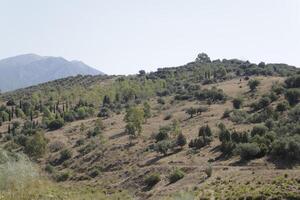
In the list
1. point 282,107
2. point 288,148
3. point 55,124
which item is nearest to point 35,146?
point 55,124

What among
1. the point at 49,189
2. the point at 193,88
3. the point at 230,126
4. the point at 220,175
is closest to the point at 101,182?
the point at 220,175

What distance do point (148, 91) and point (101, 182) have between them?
223ft

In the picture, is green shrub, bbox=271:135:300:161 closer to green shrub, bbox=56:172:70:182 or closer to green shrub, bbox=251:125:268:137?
green shrub, bbox=251:125:268:137

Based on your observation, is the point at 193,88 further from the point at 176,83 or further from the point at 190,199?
the point at 190,199

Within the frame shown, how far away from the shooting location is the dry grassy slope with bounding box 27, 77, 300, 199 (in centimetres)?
5756

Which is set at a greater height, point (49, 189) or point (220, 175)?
point (49, 189)

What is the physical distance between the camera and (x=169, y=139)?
265 feet

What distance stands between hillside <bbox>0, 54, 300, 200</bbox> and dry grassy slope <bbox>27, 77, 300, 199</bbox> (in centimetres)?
19

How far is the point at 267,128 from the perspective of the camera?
7038 cm

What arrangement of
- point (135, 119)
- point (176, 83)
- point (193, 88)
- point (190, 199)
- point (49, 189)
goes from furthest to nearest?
point (176, 83)
point (193, 88)
point (135, 119)
point (190, 199)
point (49, 189)

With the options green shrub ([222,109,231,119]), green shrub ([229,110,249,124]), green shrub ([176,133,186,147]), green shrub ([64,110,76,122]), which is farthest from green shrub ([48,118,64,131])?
green shrub ([176,133,186,147])

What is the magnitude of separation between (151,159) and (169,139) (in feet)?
26.1

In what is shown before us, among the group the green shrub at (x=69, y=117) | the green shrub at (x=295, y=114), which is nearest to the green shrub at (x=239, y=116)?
the green shrub at (x=295, y=114)

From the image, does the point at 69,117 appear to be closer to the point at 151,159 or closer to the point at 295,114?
the point at 151,159
